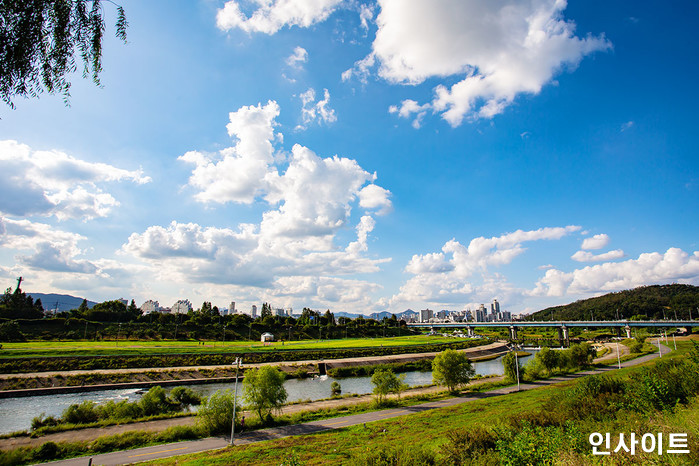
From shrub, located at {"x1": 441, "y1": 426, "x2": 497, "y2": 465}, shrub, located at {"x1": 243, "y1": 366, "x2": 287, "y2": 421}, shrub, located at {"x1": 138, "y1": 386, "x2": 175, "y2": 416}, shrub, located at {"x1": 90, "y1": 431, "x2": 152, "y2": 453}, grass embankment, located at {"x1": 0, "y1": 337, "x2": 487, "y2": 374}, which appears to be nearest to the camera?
shrub, located at {"x1": 441, "y1": 426, "x2": 497, "y2": 465}

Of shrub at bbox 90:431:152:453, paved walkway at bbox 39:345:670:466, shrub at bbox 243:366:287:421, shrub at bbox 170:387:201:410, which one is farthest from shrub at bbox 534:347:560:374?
shrub at bbox 90:431:152:453

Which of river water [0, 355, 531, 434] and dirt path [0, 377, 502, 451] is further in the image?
river water [0, 355, 531, 434]

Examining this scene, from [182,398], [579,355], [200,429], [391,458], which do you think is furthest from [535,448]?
[579,355]

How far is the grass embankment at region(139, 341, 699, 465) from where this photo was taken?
35.7 feet

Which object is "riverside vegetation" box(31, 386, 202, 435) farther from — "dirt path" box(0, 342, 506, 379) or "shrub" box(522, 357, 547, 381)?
"shrub" box(522, 357, 547, 381)

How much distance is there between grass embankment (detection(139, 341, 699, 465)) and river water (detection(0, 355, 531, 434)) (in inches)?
837

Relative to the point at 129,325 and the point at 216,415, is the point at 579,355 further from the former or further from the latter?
the point at 129,325

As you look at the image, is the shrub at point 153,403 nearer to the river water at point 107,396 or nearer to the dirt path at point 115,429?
the dirt path at point 115,429

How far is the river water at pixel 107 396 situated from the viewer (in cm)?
3939

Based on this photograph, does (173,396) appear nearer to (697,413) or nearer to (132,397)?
(132,397)

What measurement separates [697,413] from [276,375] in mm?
33062

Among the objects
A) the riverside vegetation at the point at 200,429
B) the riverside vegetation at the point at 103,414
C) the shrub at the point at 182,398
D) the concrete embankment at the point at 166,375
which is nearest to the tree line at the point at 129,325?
the concrete embankment at the point at 166,375

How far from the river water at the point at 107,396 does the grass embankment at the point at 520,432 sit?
837 inches

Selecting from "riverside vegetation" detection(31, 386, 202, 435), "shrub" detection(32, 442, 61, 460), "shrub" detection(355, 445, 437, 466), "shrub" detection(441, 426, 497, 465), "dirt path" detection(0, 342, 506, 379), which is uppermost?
"shrub" detection(355, 445, 437, 466)
